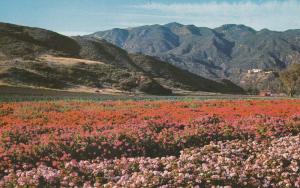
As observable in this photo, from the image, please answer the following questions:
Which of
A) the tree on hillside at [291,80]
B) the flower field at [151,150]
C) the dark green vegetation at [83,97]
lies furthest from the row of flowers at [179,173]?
the tree on hillside at [291,80]

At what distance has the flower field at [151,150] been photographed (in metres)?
14.0

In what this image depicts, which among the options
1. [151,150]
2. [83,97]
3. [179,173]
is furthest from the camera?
[83,97]

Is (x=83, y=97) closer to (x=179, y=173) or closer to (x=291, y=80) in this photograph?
(x=179, y=173)

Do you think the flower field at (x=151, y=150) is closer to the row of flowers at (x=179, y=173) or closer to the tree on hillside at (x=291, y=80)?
the row of flowers at (x=179, y=173)

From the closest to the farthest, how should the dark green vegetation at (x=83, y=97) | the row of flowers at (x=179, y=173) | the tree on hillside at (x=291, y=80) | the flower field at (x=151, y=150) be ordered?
1. the row of flowers at (x=179, y=173)
2. the flower field at (x=151, y=150)
3. the dark green vegetation at (x=83, y=97)
4. the tree on hillside at (x=291, y=80)

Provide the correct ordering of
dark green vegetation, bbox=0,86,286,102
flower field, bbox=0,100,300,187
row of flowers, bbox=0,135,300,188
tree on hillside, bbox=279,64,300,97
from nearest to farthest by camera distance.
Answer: row of flowers, bbox=0,135,300,188 < flower field, bbox=0,100,300,187 < dark green vegetation, bbox=0,86,286,102 < tree on hillside, bbox=279,64,300,97

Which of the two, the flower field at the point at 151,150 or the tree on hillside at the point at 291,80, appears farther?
the tree on hillside at the point at 291,80

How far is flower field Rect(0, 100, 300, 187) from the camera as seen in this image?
45.9 ft

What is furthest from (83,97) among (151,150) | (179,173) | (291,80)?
(291,80)

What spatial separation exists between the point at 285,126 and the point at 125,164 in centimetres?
1280

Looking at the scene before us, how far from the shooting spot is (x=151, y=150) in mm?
20875

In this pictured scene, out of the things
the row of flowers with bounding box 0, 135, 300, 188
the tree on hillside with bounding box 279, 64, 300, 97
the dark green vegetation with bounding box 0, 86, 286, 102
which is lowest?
the dark green vegetation with bounding box 0, 86, 286, 102

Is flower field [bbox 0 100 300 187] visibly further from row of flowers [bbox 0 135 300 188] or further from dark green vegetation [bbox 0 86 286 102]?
dark green vegetation [bbox 0 86 286 102]

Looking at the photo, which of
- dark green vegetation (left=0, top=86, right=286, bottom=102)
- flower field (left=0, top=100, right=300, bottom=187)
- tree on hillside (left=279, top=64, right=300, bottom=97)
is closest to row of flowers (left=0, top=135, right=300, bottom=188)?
flower field (left=0, top=100, right=300, bottom=187)
